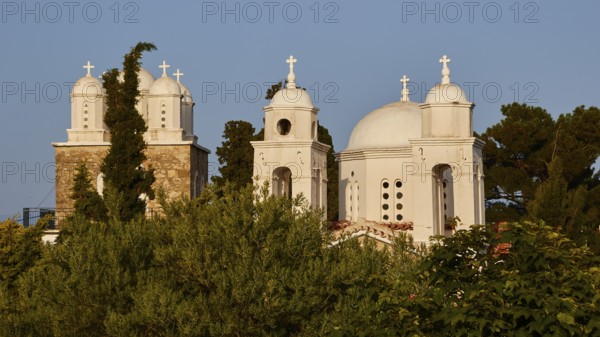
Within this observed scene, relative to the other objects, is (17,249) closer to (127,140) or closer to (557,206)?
(127,140)

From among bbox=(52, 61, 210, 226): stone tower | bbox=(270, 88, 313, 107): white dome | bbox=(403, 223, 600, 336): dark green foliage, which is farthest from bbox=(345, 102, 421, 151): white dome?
bbox=(403, 223, 600, 336): dark green foliage

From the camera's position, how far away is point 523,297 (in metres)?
17.4

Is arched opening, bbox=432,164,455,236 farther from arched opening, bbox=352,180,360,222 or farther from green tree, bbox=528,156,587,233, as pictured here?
arched opening, bbox=352,180,360,222

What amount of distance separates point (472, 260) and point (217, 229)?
22.1 ft

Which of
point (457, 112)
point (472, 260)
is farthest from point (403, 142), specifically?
point (472, 260)

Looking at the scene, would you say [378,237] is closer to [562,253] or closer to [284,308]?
[284,308]

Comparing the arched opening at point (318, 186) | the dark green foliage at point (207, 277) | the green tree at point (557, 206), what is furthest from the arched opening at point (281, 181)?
the dark green foliage at point (207, 277)

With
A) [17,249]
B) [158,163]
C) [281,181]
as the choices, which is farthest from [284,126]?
[158,163]

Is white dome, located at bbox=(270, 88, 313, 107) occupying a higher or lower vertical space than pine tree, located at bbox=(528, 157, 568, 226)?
higher

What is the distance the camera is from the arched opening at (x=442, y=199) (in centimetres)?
3672

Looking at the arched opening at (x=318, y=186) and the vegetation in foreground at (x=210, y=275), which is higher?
the arched opening at (x=318, y=186)

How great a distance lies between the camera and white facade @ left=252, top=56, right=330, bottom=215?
36750 mm

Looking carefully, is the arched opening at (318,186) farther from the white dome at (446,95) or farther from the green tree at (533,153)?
the green tree at (533,153)

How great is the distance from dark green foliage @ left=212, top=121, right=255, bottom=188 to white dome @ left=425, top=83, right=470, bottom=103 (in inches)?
510
